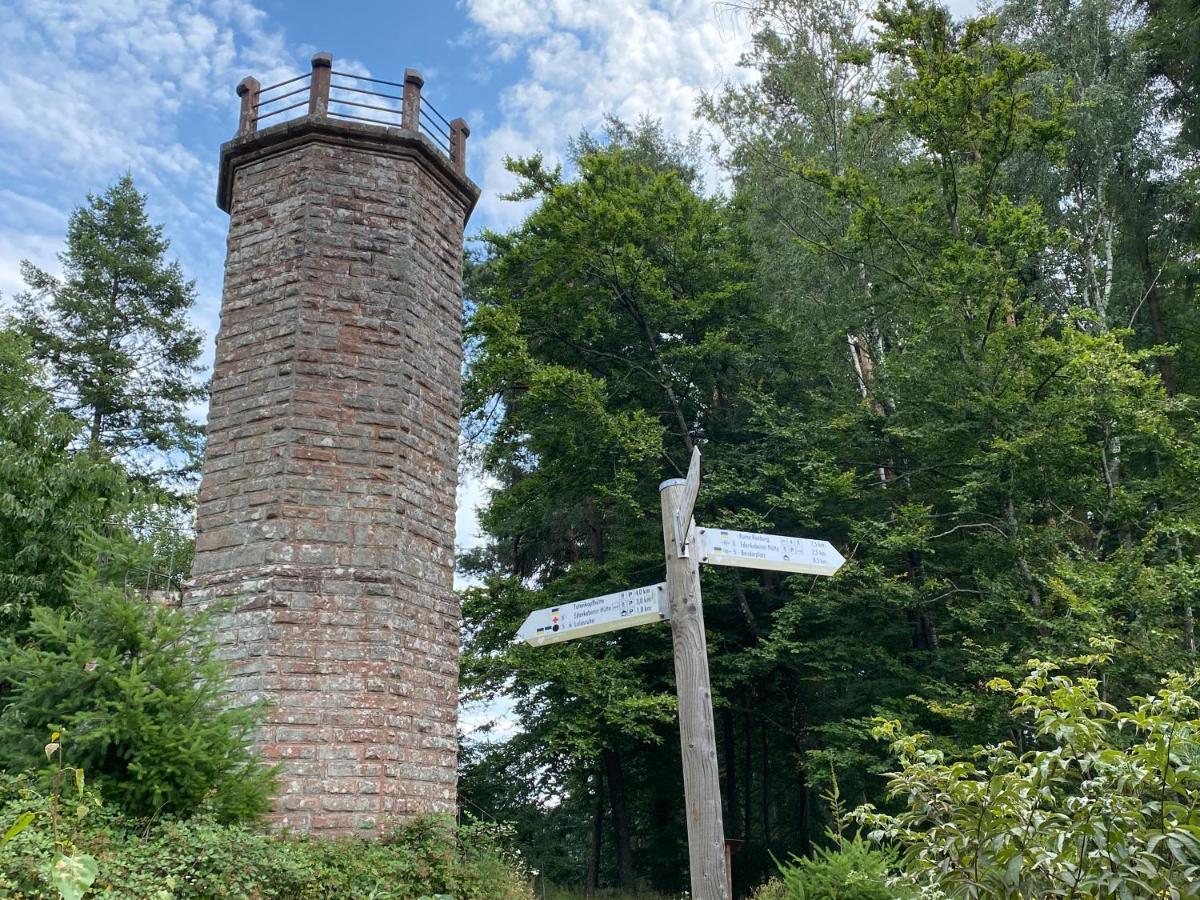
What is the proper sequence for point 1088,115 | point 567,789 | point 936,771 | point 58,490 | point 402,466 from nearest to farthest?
point 936,771 → point 402,466 → point 58,490 → point 1088,115 → point 567,789

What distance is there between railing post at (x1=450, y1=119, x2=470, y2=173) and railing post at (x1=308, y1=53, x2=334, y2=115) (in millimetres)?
1502

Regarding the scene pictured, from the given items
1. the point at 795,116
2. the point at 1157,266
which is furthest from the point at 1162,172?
the point at 795,116

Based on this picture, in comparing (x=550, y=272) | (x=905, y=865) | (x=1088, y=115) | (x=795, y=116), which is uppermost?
Result: (x=795, y=116)

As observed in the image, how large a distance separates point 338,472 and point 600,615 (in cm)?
421

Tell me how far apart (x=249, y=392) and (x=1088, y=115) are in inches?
571

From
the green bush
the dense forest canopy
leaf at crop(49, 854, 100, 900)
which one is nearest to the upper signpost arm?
the green bush

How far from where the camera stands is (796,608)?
14.4m

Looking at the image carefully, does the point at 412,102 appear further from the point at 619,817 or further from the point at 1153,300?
the point at 1153,300

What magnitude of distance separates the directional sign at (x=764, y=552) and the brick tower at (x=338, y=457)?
166 inches

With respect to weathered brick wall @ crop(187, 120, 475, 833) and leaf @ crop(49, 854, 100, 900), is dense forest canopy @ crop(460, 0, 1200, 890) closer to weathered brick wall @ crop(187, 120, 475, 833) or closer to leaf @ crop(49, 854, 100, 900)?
weathered brick wall @ crop(187, 120, 475, 833)

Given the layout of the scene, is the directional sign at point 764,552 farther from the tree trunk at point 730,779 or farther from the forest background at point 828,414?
the tree trunk at point 730,779

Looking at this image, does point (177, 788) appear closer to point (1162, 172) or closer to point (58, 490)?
point (58, 490)

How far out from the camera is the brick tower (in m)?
8.09

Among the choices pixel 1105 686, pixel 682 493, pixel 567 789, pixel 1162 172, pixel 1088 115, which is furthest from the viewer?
pixel 567 789
